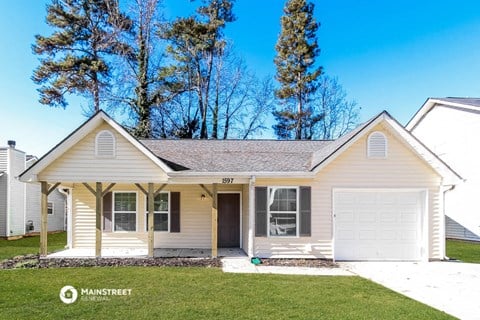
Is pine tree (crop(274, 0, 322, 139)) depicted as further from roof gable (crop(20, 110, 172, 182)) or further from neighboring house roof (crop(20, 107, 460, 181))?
roof gable (crop(20, 110, 172, 182))

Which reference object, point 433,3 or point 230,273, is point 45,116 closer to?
point 230,273

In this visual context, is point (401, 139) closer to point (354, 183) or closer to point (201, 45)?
point (354, 183)

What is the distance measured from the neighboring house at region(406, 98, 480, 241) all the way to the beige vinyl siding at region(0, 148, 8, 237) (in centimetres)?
2300

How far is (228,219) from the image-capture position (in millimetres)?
13719

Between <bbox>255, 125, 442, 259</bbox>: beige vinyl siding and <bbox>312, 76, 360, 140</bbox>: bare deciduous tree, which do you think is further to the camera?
<bbox>312, 76, 360, 140</bbox>: bare deciduous tree

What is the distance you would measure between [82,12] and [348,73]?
65.6 ft

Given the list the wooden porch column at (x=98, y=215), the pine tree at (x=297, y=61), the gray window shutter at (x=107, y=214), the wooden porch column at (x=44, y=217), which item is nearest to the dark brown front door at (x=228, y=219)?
the gray window shutter at (x=107, y=214)

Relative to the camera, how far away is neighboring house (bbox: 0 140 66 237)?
754 inches

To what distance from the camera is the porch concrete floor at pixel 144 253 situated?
11.4 meters

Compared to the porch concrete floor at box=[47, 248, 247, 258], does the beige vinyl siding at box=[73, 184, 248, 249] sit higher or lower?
higher

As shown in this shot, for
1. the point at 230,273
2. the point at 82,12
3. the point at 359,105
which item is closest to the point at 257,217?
the point at 230,273

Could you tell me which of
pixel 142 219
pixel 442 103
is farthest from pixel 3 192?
pixel 442 103

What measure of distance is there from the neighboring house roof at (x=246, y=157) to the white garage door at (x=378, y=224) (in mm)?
1254

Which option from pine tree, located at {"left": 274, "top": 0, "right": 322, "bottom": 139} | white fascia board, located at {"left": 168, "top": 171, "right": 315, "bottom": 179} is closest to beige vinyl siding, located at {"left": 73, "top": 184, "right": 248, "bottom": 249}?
white fascia board, located at {"left": 168, "top": 171, "right": 315, "bottom": 179}
